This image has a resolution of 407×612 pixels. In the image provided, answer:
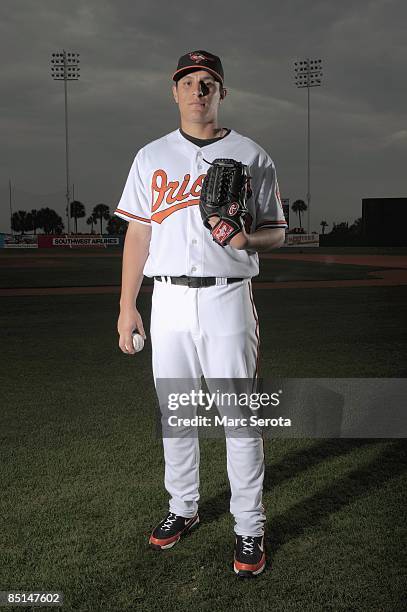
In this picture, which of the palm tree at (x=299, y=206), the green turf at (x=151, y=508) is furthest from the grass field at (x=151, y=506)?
the palm tree at (x=299, y=206)

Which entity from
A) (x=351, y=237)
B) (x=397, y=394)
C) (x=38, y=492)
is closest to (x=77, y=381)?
(x=38, y=492)

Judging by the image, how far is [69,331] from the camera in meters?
8.93

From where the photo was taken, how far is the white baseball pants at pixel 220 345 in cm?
274

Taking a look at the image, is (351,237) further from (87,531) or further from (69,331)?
(87,531)

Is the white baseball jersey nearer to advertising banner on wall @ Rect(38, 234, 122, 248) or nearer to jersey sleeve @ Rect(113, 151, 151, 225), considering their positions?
jersey sleeve @ Rect(113, 151, 151, 225)

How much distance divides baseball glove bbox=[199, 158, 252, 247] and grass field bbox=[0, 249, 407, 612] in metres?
1.43

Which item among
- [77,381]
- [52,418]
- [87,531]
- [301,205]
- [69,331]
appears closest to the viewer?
[87,531]

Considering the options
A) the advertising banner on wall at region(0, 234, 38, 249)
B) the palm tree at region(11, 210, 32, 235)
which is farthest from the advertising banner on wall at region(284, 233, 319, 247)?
the palm tree at region(11, 210, 32, 235)

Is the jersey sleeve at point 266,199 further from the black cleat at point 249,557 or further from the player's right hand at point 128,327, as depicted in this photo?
the black cleat at point 249,557

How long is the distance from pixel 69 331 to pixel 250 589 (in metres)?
6.71

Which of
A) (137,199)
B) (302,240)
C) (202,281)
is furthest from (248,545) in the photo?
(302,240)

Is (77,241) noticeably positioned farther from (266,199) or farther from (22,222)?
(22,222)

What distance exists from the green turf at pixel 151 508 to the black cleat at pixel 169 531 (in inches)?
1.7

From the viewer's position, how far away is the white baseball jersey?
276 centimetres
